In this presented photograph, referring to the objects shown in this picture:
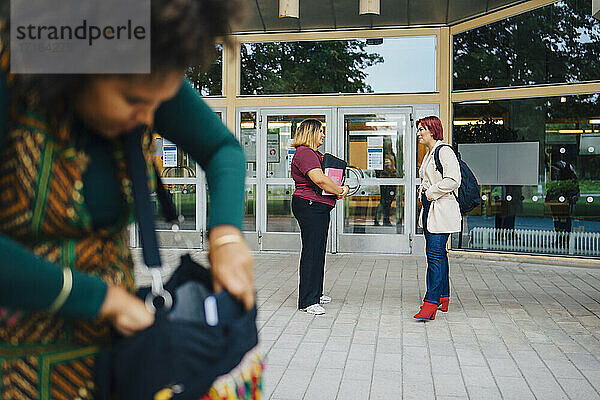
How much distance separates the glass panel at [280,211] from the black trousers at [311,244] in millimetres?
5108

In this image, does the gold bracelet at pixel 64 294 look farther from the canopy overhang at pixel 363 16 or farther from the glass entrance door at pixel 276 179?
the glass entrance door at pixel 276 179

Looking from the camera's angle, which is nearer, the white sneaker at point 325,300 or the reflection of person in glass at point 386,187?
the white sneaker at point 325,300

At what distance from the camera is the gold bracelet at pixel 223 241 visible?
4.05 feet

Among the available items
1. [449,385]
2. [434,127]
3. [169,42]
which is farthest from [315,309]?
[169,42]

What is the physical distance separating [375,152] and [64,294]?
35.4ft

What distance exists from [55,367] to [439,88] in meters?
10.9

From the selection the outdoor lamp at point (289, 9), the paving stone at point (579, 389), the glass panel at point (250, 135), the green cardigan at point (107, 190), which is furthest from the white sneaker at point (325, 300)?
the green cardigan at point (107, 190)

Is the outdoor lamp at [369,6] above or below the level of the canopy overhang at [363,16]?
below

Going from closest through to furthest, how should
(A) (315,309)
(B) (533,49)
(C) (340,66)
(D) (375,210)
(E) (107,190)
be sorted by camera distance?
(E) (107,190) < (A) (315,309) < (B) (533,49) < (D) (375,210) < (C) (340,66)

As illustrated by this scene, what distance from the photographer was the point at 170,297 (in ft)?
3.84

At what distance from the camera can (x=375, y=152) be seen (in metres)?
11.6

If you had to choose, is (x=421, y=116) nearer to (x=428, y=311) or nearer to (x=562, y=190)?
(x=562, y=190)

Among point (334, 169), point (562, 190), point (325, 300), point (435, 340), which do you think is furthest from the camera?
point (562, 190)

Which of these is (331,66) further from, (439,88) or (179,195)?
(179,195)
